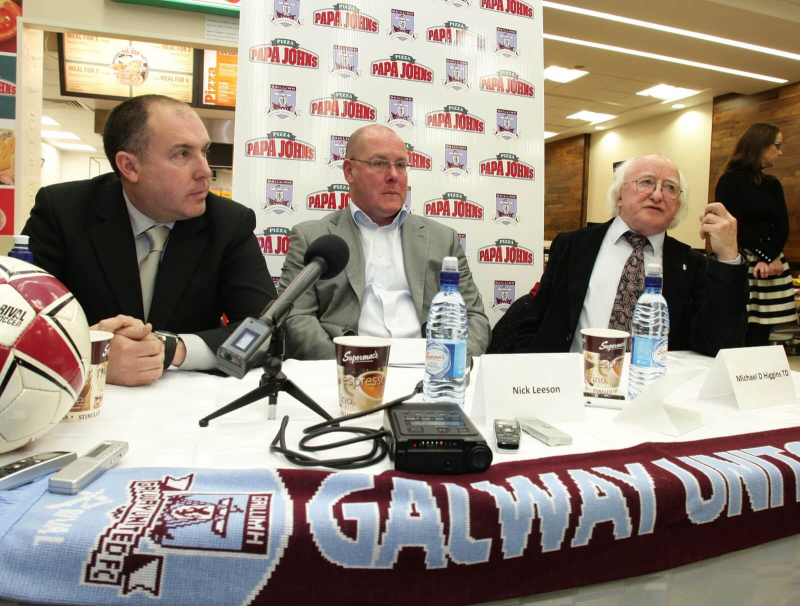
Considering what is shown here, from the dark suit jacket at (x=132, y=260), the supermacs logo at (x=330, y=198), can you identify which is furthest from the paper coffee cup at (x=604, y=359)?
the supermacs logo at (x=330, y=198)

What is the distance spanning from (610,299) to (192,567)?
5.63 feet

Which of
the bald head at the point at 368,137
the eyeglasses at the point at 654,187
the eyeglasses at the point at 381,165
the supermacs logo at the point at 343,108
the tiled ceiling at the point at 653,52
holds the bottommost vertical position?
the eyeglasses at the point at 654,187

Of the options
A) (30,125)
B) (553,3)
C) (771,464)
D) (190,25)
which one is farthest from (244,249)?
(553,3)

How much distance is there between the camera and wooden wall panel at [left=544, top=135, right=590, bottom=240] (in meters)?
9.95

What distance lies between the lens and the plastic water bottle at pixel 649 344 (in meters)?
1.07

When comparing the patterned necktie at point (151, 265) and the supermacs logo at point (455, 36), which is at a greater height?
the supermacs logo at point (455, 36)

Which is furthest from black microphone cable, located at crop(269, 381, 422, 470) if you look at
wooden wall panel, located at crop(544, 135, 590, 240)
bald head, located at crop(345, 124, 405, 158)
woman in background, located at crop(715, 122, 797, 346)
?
wooden wall panel, located at crop(544, 135, 590, 240)

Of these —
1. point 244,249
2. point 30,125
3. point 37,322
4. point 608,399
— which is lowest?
point 608,399

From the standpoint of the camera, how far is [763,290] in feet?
13.0

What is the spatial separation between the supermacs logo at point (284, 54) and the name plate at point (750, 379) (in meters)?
2.21

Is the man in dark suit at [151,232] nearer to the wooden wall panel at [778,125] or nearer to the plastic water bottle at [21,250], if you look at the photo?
the plastic water bottle at [21,250]

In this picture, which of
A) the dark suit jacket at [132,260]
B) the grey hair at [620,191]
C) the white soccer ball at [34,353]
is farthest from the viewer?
the grey hair at [620,191]

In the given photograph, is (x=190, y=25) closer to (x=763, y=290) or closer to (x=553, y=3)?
(x=553, y=3)

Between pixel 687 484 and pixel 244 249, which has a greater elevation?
pixel 244 249
